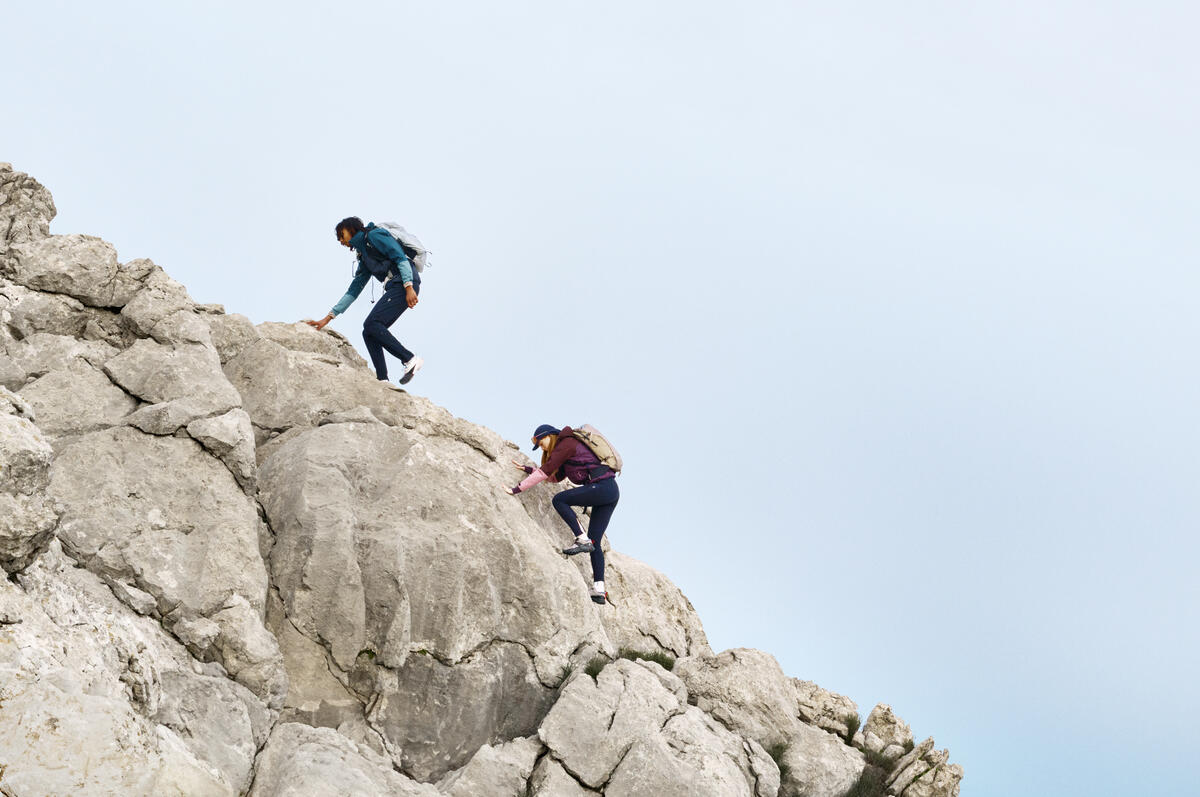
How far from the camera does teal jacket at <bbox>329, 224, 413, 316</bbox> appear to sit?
873 inches

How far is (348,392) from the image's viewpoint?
2089cm

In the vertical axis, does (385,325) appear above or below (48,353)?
above

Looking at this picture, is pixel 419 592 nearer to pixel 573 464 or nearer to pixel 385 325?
pixel 573 464

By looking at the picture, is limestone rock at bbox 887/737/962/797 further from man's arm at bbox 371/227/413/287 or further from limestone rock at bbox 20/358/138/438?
limestone rock at bbox 20/358/138/438

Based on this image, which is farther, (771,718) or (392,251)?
(392,251)

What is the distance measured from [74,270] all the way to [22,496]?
852cm

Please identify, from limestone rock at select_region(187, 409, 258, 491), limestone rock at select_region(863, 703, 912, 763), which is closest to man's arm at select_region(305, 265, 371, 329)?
limestone rock at select_region(187, 409, 258, 491)

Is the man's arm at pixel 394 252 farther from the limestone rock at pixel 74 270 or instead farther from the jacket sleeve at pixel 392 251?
the limestone rock at pixel 74 270

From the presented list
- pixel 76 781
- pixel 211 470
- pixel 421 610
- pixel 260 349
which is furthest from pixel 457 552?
pixel 76 781

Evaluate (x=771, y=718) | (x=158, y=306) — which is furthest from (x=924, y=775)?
(x=158, y=306)

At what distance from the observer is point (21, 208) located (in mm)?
19812

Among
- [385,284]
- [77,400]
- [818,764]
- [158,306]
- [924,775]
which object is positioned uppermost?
[385,284]

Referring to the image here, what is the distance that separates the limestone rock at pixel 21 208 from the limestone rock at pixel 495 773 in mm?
13273

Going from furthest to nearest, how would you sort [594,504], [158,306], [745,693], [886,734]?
[594,504]
[886,734]
[745,693]
[158,306]
